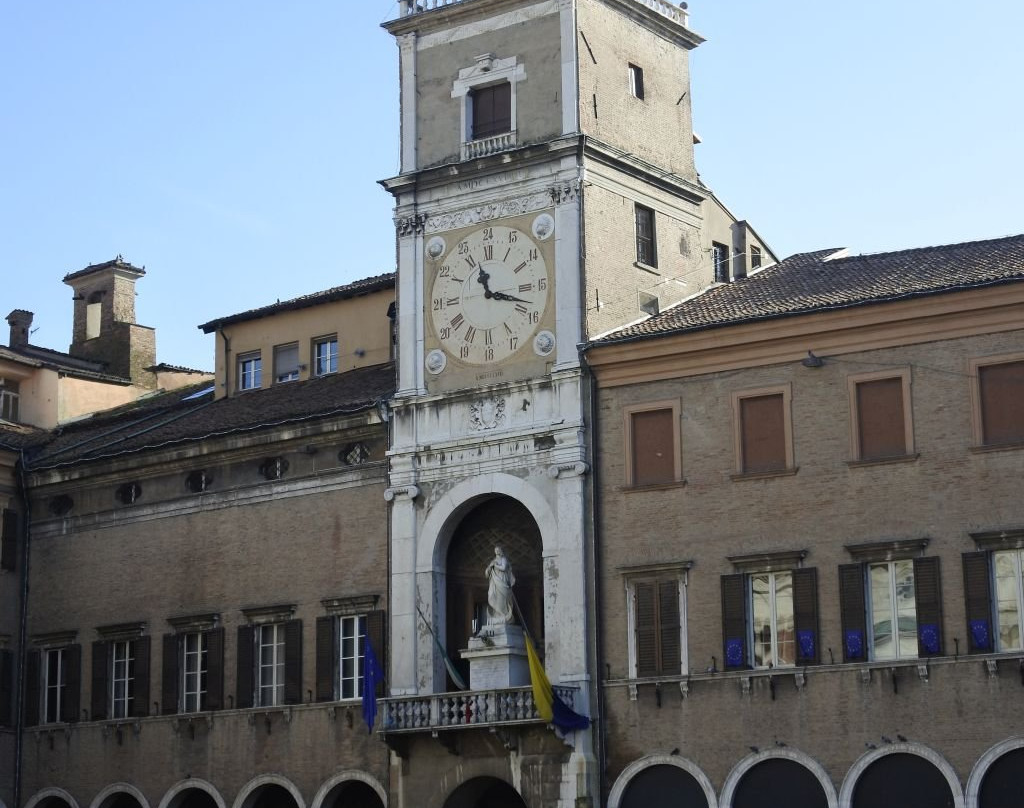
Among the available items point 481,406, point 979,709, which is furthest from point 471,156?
point 979,709

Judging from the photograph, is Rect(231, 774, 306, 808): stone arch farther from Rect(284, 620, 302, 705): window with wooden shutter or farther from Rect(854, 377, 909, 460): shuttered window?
Rect(854, 377, 909, 460): shuttered window

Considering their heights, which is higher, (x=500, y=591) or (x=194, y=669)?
(x=500, y=591)

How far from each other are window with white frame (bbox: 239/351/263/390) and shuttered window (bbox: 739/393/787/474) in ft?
52.3

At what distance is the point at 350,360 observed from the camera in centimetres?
5075

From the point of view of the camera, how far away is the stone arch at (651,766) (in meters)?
39.6

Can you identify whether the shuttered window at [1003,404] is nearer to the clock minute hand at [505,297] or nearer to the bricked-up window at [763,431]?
the bricked-up window at [763,431]

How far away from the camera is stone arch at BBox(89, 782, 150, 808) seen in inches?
1877

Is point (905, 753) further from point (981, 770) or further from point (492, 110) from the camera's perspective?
point (492, 110)

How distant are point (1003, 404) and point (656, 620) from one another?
25.1 ft

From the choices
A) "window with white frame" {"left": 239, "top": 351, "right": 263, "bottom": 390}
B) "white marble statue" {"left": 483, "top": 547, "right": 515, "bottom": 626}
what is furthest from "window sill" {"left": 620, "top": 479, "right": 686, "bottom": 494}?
"window with white frame" {"left": 239, "top": 351, "right": 263, "bottom": 390}

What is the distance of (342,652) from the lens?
1788 inches

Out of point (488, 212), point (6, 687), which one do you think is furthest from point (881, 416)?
point (6, 687)

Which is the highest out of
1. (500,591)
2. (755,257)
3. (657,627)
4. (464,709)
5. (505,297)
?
(755,257)

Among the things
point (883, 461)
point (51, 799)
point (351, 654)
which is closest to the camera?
point (883, 461)
